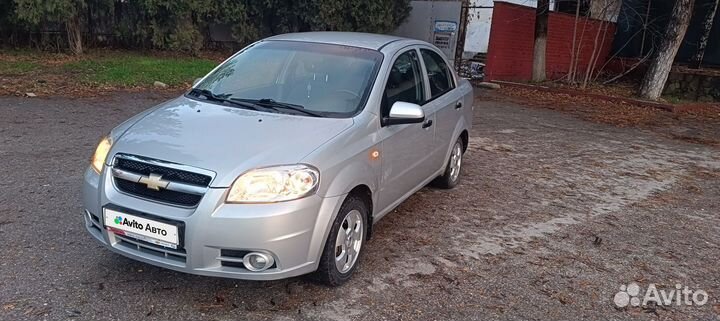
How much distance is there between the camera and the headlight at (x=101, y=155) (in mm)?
3371

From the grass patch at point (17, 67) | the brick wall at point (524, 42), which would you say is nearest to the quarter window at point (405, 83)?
the grass patch at point (17, 67)

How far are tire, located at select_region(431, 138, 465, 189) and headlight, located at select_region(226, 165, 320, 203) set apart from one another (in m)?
2.56

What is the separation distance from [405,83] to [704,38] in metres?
13.9

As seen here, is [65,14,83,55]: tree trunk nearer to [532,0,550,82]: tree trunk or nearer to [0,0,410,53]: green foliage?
[0,0,410,53]: green foliage

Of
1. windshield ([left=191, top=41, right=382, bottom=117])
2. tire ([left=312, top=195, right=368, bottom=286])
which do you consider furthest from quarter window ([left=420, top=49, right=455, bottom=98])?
tire ([left=312, top=195, right=368, bottom=286])

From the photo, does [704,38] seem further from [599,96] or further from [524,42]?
[524,42]

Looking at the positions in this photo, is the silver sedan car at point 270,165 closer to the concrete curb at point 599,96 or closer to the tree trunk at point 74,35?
the tree trunk at point 74,35

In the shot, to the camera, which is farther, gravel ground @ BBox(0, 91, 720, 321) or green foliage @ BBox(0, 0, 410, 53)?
green foliage @ BBox(0, 0, 410, 53)

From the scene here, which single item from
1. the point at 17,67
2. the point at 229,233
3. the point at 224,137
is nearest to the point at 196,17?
the point at 17,67

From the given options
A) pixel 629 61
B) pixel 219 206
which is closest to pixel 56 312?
pixel 219 206

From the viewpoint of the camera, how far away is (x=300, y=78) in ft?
13.6

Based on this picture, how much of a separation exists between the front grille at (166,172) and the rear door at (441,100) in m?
2.22

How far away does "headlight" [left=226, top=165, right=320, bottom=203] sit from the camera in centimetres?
294

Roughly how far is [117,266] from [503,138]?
623 cm
